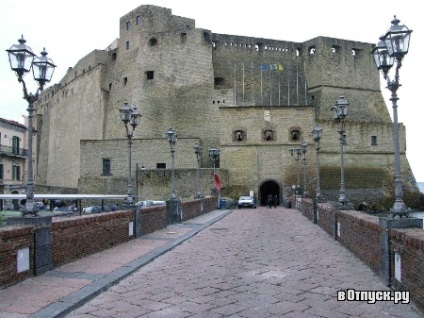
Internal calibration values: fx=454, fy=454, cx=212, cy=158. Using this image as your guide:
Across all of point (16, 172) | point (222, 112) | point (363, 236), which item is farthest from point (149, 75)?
point (363, 236)

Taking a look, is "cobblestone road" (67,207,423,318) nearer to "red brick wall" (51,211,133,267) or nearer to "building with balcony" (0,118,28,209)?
"red brick wall" (51,211,133,267)

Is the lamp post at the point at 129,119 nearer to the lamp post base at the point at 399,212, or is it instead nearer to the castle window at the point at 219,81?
the lamp post base at the point at 399,212

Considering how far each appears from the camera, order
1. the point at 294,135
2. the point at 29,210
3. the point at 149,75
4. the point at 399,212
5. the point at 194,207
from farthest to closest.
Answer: the point at 149,75 → the point at 294,135 → the point at 194,207 → the point at 29,210 → the point at 399,212

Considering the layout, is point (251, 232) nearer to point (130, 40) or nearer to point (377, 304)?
point (377, 304)

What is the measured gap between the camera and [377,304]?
5793mm

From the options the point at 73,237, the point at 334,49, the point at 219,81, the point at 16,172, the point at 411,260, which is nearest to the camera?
the point at 411,260

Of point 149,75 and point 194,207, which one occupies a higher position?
point 149,75

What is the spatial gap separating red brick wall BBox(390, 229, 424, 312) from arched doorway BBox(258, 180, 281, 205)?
105 ft

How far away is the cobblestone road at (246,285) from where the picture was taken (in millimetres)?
5457

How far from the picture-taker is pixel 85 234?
30.1ft

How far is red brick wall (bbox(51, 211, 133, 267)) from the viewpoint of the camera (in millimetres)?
8062

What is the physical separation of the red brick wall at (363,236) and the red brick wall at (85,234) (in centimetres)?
546

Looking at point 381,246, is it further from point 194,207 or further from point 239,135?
point 239,135

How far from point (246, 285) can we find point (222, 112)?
32737 mm
